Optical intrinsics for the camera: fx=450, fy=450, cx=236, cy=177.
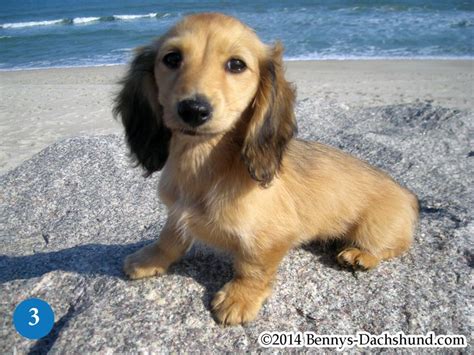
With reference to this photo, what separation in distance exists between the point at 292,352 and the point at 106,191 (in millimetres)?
3308

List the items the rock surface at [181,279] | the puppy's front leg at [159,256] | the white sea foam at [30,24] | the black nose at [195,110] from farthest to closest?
the white sea foam at [30,24], the puppy's front leg at [159,256], the rock surface at [181,279], the black nose at [195,110]

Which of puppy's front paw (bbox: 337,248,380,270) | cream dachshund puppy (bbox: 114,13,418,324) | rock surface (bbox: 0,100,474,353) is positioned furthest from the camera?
puppy's front paw (bbox: 337,248,380,270)

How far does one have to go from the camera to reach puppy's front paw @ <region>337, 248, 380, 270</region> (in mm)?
3363

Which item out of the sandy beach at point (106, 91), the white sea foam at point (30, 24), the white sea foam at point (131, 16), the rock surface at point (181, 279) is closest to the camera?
the rock surface at point (181, 279)

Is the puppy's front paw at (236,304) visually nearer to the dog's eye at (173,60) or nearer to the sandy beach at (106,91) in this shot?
the dog's eye at (173,60)

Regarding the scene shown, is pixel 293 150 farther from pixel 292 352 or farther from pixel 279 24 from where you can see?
pixel 279 24

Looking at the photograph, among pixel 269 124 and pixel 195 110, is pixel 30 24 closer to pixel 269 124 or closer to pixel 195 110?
pixel 269 124

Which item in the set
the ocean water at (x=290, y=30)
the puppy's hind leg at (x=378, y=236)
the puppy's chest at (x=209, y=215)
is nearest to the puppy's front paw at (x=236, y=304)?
the puppy's chest at (x=209, y=215)

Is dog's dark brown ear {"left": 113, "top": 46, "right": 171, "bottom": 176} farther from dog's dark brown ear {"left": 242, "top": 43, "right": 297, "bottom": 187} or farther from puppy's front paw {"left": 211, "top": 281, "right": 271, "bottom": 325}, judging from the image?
puppy's front paw {"left": 211, "top": 281, "right": 271, "bottom": 325}

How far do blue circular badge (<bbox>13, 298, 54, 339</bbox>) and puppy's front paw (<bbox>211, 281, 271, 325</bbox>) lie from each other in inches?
39.5

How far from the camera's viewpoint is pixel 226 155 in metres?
2.81

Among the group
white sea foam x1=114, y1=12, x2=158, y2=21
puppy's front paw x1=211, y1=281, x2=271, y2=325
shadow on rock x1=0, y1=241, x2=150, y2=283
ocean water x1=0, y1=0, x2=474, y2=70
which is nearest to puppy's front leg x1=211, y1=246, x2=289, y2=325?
puppy's front paw x1=211, y1=281, x2=271, y2=325

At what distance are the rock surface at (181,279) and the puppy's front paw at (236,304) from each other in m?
0.07

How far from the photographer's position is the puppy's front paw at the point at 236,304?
2.85 meters
